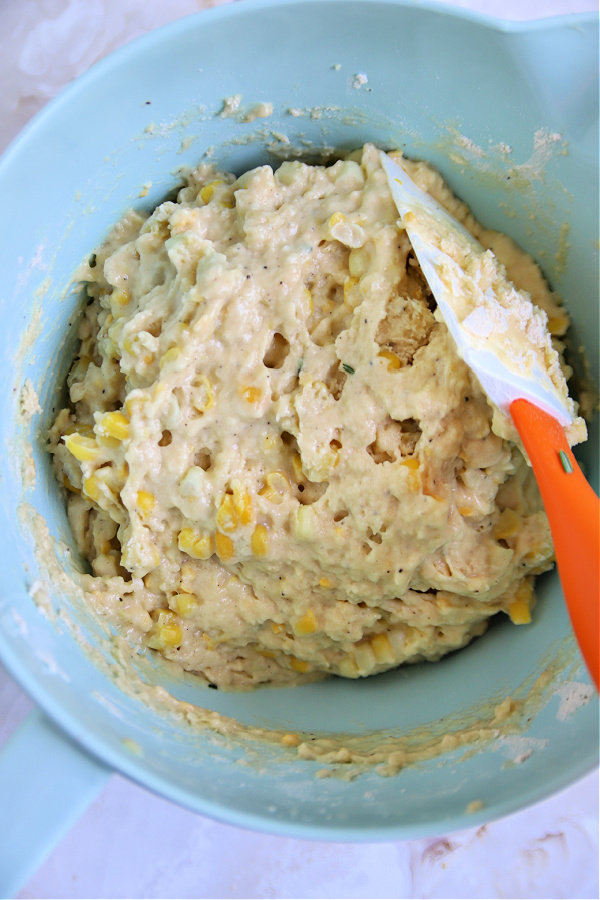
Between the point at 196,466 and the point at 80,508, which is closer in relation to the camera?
Answer: the point at 196,466

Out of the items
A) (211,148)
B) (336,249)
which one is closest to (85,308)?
(211,148)

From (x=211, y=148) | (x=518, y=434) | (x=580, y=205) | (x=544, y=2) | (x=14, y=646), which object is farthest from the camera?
(x=544, y=2)

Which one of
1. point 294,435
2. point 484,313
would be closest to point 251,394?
point 294,435

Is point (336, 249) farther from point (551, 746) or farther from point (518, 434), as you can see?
point (551, 746)

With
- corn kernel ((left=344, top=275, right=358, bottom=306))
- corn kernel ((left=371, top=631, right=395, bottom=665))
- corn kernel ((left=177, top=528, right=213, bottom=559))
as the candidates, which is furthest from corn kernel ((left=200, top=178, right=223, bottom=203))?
corn kernel ((left=371, top=631, right=395, bottom=665))

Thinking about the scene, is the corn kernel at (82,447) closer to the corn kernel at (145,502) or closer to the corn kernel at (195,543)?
the corn kernel at (145,502)

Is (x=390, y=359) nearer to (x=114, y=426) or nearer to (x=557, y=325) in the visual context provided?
(x=557, y=325)

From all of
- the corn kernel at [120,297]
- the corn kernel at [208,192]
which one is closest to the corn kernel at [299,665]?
the corn kernel at [120,297]
